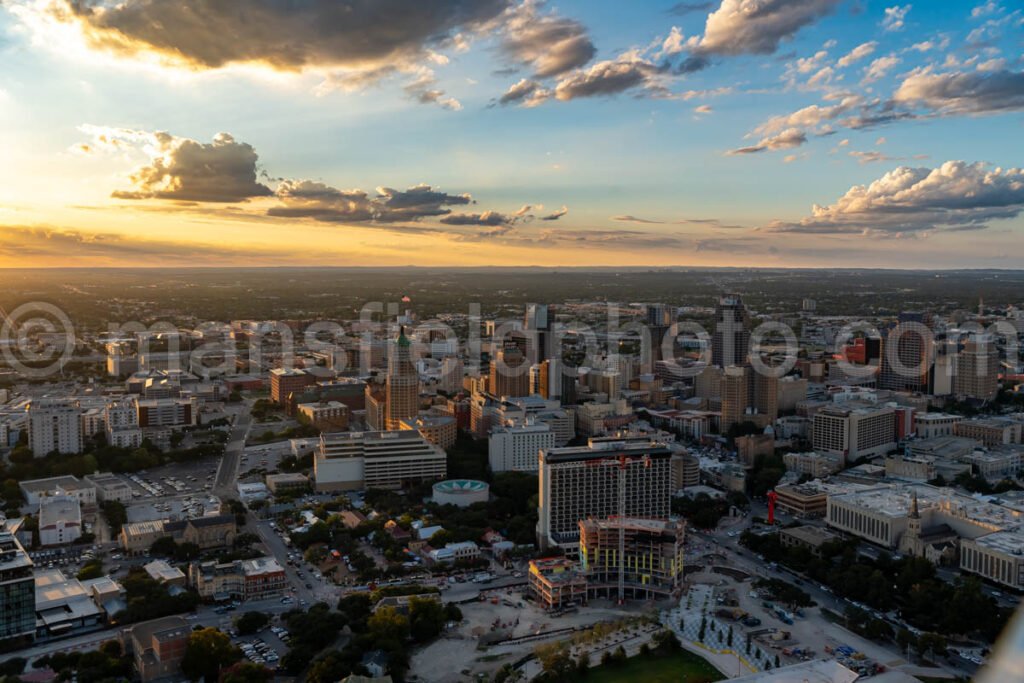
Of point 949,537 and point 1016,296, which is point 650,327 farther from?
point 1016,296

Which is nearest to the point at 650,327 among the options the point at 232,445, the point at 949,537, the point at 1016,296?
the point at 232,445

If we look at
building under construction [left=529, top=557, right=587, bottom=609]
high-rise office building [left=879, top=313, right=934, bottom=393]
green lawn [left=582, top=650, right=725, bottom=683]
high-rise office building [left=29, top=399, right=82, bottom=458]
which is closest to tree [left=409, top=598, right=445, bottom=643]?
building under construction [left=529, top=557, right=587, bottom=609]

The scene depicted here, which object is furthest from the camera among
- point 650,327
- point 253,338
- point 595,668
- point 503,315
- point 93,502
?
point 503,315

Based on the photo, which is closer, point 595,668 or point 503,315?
point 595,668

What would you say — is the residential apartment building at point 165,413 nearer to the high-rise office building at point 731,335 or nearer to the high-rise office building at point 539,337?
the high-rise office building at point 539,337

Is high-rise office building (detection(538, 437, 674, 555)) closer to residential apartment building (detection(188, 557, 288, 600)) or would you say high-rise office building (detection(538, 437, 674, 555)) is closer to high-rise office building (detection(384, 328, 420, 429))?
residential apartment building (detection(188, 557, 288, 600))

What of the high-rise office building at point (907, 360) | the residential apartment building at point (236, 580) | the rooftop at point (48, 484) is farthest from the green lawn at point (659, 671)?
the high-rise office building at point (907, 360)

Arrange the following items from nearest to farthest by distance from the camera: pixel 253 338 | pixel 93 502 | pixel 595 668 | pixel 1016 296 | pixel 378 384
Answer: pixel 595 668 → pixel 93 502 → pixel 378 384 → pixel 253 338 → pixel 1016 296
